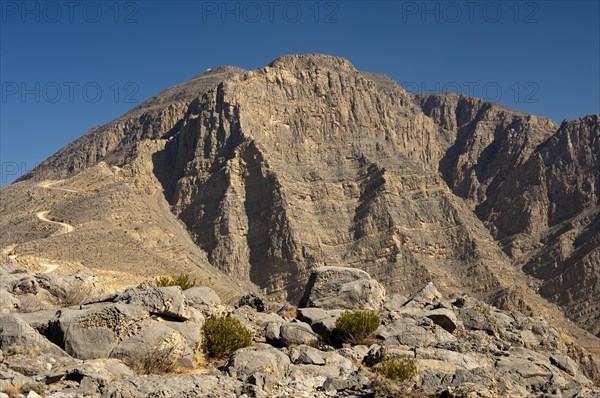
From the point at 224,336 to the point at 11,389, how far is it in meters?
6.29

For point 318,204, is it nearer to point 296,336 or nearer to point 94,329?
point 296,336

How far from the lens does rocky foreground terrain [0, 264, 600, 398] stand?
1534 cm

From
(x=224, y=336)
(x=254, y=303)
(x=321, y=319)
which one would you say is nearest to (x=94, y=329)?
(x=224, y=336)

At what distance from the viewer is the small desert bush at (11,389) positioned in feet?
45.3

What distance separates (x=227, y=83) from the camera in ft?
522

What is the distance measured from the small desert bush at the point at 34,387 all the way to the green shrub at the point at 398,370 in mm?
7240

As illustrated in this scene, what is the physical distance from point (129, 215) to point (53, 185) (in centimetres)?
1832

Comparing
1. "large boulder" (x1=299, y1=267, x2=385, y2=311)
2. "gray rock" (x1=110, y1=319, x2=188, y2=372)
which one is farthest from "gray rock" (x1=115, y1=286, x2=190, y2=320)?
"large boulder" (x1=299, y1=267, x2=385, y2=311)

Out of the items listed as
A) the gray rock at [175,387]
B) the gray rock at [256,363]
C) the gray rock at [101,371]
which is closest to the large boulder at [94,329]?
the gray rock at [101,371]

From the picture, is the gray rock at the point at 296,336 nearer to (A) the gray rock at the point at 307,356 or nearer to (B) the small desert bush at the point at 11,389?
(A) the gray rock at the point at 307,356

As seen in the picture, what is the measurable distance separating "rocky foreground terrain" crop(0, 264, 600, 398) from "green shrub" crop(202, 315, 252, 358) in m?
0.24

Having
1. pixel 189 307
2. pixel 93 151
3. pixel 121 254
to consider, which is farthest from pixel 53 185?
pixel 189 307

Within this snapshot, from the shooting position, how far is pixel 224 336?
19.2 m

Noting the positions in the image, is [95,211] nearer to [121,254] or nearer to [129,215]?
[129,215]
